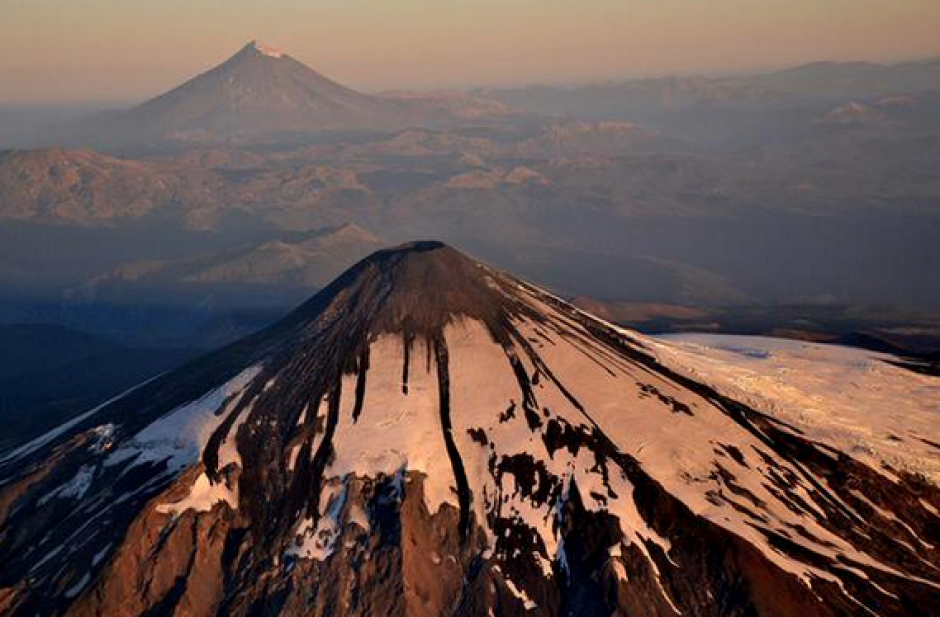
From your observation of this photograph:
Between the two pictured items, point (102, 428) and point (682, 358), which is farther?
point (682, 358)

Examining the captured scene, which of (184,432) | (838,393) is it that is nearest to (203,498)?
(184,432)

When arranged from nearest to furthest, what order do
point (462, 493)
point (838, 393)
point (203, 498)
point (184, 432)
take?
point (462, 493) < point (203, 498) < point (184, 432) < point (838, 393)

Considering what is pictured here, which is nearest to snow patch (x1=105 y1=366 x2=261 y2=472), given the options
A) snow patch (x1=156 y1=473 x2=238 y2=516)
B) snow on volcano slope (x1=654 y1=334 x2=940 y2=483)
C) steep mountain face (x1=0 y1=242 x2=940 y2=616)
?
steep mountain face (x1=0 y1=242 x2=940 y2=616)

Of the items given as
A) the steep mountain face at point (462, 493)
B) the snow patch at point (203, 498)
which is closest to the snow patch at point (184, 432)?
the steep mountain face at point (462, 493)

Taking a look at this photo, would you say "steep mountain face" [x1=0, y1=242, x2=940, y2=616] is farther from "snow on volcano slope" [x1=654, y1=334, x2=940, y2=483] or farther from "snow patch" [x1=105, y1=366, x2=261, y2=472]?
"snow on volcano slope" [x1=654, y1=334, x2=940, y2=483]

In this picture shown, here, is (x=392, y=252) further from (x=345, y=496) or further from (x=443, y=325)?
(x=345, y=496)

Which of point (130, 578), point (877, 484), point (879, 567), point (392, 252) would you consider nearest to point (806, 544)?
point (879, 567)

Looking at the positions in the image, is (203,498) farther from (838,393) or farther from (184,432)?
(838,393)

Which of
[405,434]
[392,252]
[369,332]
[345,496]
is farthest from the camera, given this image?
[392,252]
